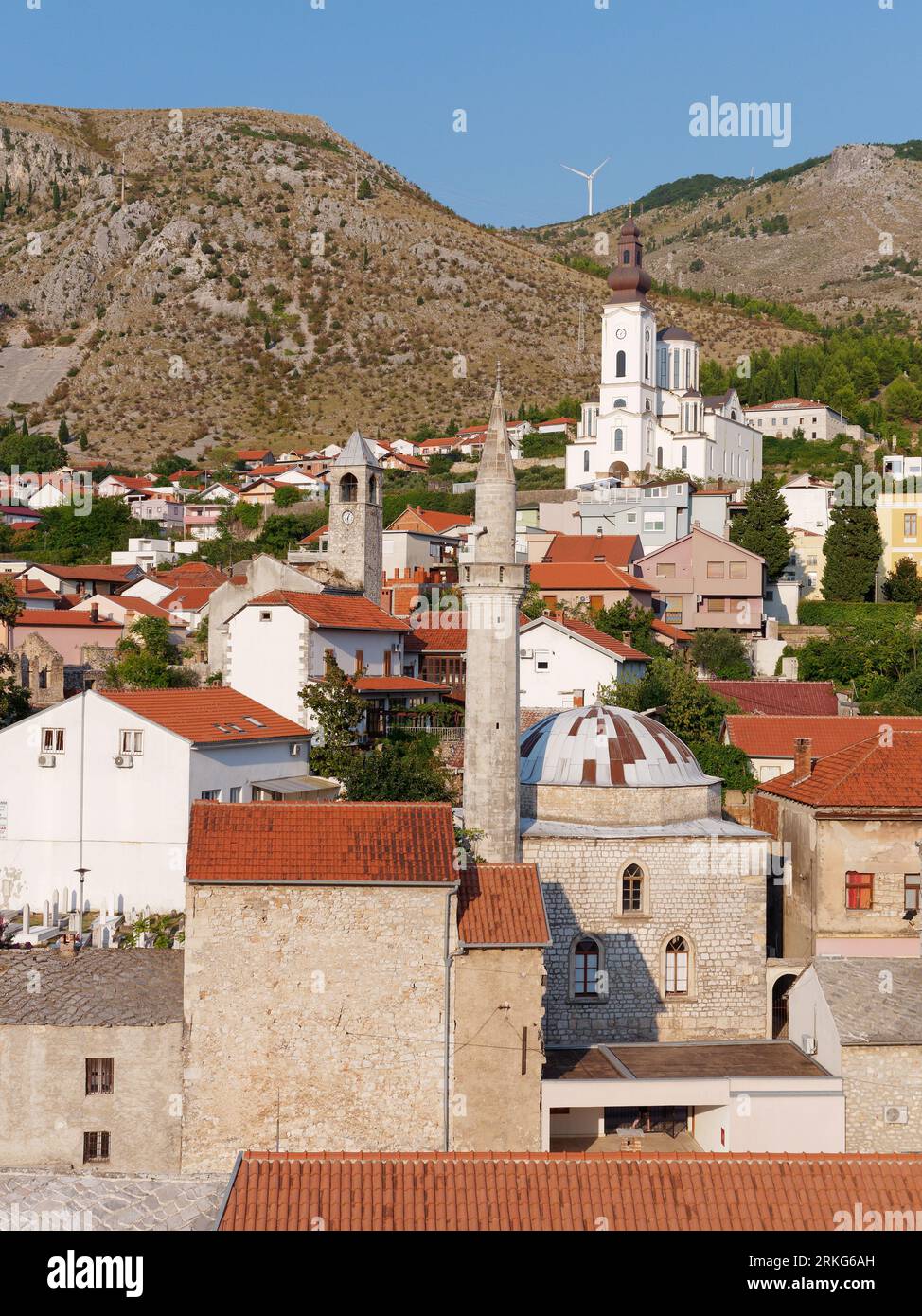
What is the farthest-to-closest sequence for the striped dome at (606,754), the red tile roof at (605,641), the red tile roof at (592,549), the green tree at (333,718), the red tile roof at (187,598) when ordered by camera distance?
1. the red tile roof at (592,549)
2. the red tile roof at (187,598)
3. the red tile roof at (605,641)
4. the green tree at (333,718)
5. the striped dome at (606,754)

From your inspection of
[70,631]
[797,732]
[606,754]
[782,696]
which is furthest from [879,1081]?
[70,631]

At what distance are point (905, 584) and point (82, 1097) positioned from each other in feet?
158

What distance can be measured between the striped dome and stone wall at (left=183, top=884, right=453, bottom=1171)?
31.8 feet

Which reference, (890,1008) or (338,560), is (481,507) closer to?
(890,1008)

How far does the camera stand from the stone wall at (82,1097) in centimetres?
2053

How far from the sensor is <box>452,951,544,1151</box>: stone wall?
805 inches

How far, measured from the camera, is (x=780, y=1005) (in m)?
28.9

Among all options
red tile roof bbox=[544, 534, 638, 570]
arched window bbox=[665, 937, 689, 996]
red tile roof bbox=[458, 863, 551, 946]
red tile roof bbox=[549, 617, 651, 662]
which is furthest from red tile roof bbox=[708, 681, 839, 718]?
red tile roof bbox=[458, 863, 551, 946]

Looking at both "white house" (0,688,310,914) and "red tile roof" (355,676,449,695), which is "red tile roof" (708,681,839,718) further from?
"white house" (0,688,310,914)

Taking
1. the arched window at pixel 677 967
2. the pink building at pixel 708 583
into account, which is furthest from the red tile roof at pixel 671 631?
the arched window at pixel 677 967

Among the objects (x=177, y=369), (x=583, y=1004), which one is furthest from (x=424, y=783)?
(x=177, y=369)

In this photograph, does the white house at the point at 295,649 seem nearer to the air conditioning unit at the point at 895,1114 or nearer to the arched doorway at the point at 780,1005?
the arched doorway at the point at 780,1005

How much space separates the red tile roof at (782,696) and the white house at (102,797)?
2062cm
